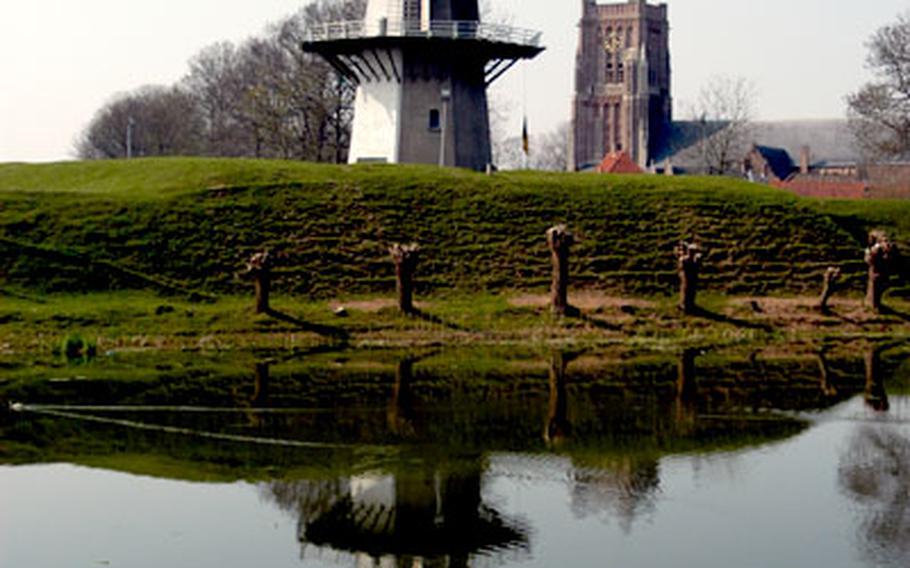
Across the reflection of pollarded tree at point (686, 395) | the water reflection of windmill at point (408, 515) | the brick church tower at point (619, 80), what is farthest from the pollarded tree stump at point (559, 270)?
the brick church tower at point (619, 80)

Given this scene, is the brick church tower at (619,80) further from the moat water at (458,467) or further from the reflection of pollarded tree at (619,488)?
the reflection of pollarded tree at (619,488)

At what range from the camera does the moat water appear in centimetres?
1875

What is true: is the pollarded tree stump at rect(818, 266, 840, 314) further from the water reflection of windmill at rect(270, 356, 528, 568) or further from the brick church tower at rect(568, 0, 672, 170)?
the brick church tower at rect(568, 0, 672, 170)

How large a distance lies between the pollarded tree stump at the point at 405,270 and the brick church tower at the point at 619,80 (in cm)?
12626

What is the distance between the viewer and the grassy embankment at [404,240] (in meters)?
43.3

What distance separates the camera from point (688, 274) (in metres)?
45.5

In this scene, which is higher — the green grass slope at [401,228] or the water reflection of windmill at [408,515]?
the green grass slope at [401,228]

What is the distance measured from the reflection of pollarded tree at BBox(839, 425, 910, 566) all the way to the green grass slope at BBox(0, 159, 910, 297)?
886 inches

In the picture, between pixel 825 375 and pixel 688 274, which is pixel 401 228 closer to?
pixel 688 274

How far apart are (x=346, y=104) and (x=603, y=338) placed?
41778mm

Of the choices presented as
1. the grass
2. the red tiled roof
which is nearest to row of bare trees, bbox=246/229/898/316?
the grass

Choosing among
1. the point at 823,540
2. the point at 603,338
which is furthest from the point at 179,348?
the point at 823,540

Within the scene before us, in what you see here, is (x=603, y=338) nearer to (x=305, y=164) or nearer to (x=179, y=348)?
(x=179, y=348)

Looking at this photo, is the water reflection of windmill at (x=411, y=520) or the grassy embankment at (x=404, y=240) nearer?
the water reflection of windmill at (x=411, y=520)
